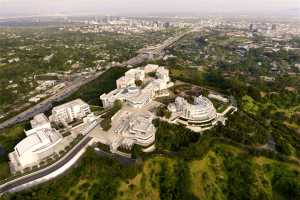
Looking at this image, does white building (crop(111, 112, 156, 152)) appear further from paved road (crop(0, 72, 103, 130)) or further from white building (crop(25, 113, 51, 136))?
paved road (crop(0, 72, 103, 130))

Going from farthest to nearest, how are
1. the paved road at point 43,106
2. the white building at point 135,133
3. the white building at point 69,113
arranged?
1. the paved road at point 43,106
2. the white building at point 69,113
3. the white building at point 135,133

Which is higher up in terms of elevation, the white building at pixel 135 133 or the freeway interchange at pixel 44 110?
the white building at pixel 135 133

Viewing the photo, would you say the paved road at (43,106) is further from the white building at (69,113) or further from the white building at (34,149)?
the white building at (34,149)

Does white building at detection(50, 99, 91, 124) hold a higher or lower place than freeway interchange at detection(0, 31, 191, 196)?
higher

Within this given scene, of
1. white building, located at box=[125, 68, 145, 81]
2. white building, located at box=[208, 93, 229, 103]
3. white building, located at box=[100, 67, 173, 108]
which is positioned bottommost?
white building, located at box=[208, 93, 229, 103]

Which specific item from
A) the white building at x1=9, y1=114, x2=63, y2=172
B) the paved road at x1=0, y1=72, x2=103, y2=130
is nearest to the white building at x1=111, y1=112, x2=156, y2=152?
the white building at x1=9, y1=114, x2=63, y2=172

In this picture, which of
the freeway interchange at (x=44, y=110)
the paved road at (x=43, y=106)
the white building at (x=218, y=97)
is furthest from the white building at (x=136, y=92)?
the paved road at (x=43, y=106)

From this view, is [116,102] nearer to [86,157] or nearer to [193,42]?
[86,157]
